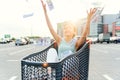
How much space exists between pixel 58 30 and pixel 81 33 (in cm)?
29

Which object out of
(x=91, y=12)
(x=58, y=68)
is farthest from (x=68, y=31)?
(x=58, y=68)

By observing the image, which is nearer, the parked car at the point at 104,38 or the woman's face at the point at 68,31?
the woman's face at the point at 68,31

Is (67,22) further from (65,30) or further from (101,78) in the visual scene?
(101,78)

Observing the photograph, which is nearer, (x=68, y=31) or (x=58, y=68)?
(x=58, y=68)

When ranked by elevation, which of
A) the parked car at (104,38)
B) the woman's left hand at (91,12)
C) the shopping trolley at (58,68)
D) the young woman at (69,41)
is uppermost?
the woman's left hand at (91,12)

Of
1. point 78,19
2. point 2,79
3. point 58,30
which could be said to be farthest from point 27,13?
point 2,79

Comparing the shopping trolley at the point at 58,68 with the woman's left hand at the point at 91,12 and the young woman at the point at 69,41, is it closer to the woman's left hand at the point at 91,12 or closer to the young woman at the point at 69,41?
the young woman at the point at 69,41

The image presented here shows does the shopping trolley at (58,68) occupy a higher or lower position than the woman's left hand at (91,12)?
lower

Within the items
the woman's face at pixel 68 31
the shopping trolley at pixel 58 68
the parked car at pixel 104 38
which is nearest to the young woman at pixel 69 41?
the woman's face at pixel 68 31

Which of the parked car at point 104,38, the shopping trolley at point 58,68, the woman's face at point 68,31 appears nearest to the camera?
the shopping trolley at point 58,68

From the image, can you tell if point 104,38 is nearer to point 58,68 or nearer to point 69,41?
point 69,41

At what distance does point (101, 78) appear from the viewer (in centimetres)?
991

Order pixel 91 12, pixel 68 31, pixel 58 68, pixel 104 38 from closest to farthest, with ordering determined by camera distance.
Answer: pixel 58 68 → pixel 91 12 → pixel 68 31 → pixel 104 38

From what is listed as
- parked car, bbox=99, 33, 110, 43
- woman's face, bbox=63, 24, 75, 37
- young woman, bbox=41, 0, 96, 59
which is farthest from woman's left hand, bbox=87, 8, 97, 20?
parked car, bbox=99, 33, 110, 43
